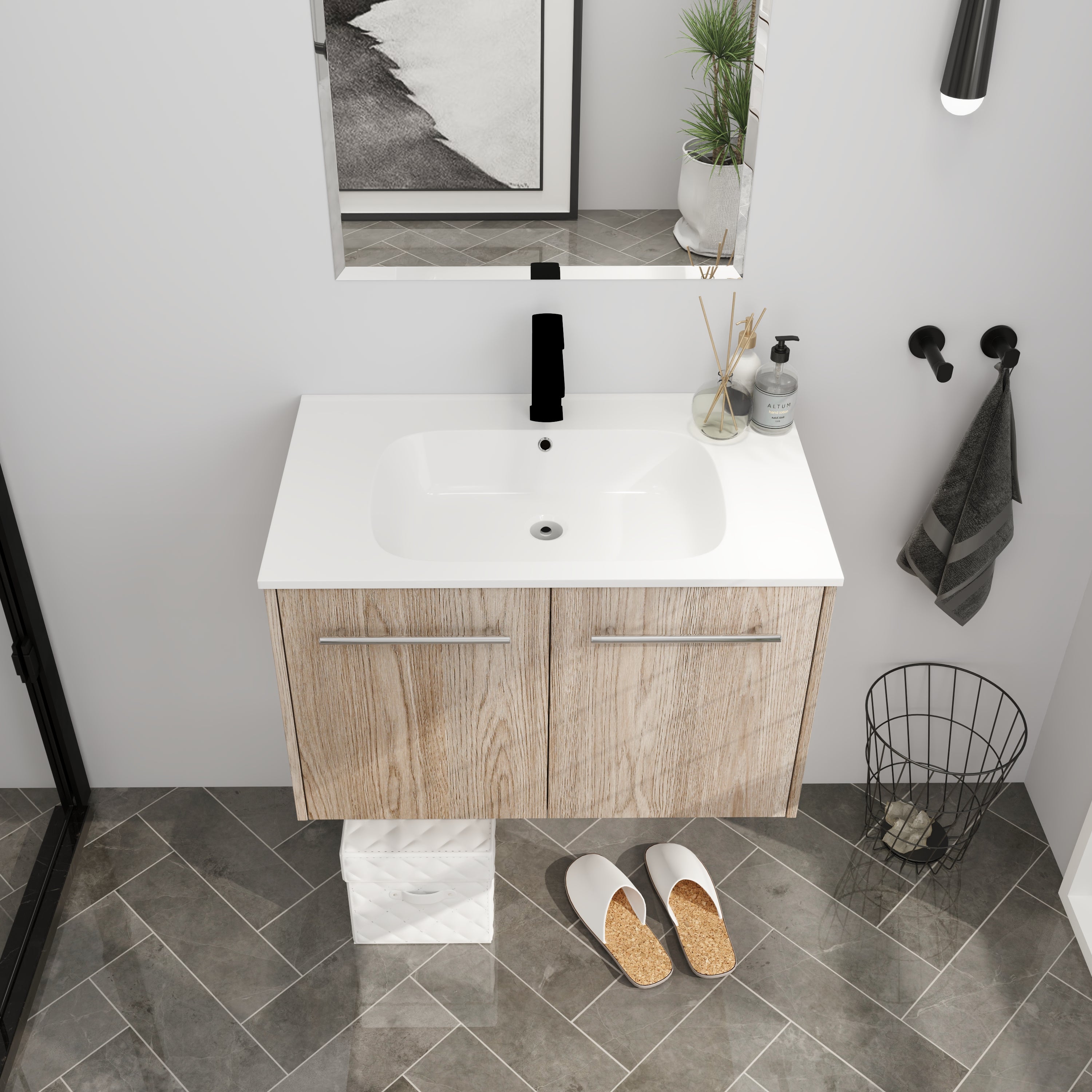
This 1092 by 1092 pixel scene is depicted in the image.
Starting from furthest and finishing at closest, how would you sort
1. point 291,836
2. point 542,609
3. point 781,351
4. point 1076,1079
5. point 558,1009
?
A: point 291,836 < point 558,1009 < point 1076,1079 < point 781,351 < point 542,609

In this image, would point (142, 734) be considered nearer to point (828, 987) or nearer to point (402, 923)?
point (402, 923)

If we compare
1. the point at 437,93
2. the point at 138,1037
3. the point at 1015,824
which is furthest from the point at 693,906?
the point at 437,93

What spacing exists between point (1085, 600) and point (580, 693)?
4.16ft

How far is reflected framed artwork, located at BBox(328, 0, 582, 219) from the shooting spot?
5.76ft

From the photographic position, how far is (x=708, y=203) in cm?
192

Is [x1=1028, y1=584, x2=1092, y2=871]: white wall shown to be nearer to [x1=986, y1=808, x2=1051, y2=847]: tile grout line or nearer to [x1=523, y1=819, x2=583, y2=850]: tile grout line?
[x1=986, y1=808, x2=1051, y2=847]: tile grout line

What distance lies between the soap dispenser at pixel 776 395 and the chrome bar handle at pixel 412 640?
0.64m

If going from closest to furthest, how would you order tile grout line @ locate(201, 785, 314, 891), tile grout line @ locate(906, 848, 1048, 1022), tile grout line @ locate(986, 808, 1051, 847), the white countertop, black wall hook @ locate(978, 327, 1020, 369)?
the white countertop < black wall hook @ locate(978, 327, 1020, 369) < tile grout line @ locate(906, 848, 1048, 1022) < tile grout line @ locate(201, 785, 314, 891) < tile grout line @ locate(986, 808, 1051, 847)

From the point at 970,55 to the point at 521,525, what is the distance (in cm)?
105

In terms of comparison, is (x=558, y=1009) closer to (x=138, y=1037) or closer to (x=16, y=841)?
(x=138, y=1037)

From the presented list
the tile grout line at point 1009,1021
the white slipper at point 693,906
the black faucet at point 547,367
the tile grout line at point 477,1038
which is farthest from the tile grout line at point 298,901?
the tile grout line at point 1009,1021

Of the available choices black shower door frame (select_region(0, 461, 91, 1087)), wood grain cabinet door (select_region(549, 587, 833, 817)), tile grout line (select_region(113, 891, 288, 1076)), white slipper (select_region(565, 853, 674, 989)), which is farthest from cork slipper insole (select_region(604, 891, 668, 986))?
black shower door frame (select_region(0, 461, 91, 1087))

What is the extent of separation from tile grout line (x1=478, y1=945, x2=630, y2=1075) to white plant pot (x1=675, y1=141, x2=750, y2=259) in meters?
1.48

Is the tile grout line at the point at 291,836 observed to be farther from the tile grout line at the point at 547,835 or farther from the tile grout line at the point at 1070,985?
the tile grout line at the point at 1070,985
